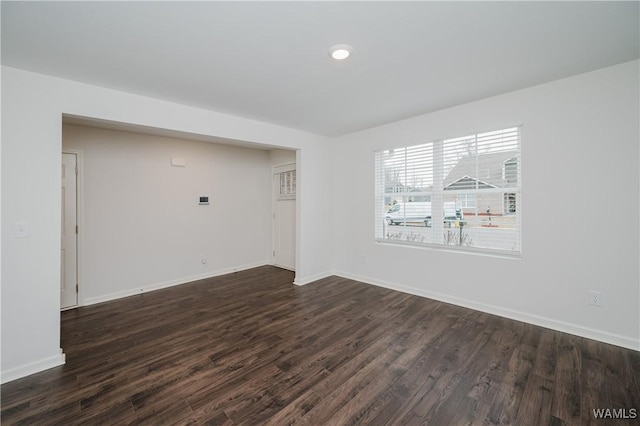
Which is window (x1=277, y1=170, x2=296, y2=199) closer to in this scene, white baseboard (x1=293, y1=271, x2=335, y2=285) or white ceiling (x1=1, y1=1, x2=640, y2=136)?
white baseboard (x1=293, y1=271, x2=335, y2=285)

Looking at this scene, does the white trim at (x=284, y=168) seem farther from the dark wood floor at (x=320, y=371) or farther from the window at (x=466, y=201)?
the window at (x=466, y=201)

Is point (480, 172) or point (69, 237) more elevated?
point (480, 172)

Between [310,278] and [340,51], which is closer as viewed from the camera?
[340,51]

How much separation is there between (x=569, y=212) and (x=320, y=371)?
291 centimetres

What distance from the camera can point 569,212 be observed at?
2713mm

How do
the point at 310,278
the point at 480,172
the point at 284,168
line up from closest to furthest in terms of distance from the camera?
the point at 480,172, the point at 310,278, the point at 284,168

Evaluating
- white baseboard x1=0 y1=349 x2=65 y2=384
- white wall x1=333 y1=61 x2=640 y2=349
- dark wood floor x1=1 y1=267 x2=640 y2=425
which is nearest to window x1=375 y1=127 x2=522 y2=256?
white wall x1=333 y1=61 x2=640 y2=349

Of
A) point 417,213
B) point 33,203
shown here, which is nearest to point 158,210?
point 33,203

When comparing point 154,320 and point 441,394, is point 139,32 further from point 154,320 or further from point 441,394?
point 441,394

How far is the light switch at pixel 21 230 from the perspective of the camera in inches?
86.4

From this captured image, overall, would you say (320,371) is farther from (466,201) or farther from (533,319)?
(466,201)

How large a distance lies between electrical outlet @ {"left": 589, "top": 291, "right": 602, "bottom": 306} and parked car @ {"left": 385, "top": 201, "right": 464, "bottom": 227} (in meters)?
1.38

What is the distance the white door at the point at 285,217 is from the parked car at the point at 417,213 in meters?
2.03

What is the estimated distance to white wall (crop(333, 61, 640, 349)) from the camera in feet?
8.02
